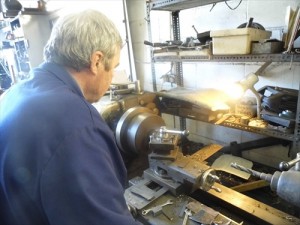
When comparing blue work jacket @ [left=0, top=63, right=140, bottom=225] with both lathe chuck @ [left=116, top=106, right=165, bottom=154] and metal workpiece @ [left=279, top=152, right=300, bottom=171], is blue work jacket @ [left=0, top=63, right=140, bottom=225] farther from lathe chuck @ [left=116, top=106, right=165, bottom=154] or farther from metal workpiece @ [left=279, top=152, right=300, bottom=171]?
lathe chuck @ [left=116, top=106, right=165, bottom=154]

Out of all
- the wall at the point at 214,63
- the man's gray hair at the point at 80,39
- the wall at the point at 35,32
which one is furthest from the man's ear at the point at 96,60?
the wall at the point at 35,32

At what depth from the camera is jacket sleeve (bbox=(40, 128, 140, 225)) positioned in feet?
1.72

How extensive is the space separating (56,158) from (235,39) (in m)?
1.09

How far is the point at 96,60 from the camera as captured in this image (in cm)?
74

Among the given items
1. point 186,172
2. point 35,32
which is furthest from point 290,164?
point 35,32

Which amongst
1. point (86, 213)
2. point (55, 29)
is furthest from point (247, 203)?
point (55, 29)

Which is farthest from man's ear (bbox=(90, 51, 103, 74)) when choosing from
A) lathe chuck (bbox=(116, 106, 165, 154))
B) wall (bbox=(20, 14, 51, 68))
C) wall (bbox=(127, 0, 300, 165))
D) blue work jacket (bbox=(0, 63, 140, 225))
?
wall (bbox=(20, 14, 51, 68))

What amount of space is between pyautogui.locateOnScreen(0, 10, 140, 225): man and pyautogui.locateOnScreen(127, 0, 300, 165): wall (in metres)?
1.44

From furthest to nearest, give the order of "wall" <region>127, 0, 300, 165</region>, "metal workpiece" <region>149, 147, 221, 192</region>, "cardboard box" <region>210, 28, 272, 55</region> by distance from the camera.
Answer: "wall" <region>127, 0, 300, 165</region>
"cardboard box" <region>210, 28, 272, 55</region>
"metal workpiece" <region>149, 147, 221, 192</region>

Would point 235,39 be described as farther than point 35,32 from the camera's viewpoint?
No

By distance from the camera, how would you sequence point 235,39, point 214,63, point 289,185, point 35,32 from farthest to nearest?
point 35,32, point 214,63, point 235,39, point 289,185

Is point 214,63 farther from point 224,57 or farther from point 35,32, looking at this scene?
point 35,32

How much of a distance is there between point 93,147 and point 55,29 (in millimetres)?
423

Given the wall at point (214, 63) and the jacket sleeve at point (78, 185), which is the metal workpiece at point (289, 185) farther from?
the wall at point (214, 63)
